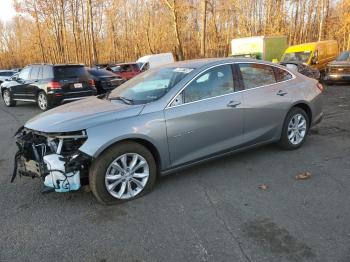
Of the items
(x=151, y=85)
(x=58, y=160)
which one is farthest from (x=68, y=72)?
(x=58, y=160)

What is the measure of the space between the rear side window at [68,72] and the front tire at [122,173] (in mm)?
8470

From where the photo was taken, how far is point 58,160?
12.6 feet

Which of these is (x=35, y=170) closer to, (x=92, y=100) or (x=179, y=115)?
(x=92, y=100)

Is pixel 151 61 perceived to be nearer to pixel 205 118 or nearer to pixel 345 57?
pixel 345 57

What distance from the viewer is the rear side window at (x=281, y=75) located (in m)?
5.47

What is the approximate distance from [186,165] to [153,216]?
0.97 metres

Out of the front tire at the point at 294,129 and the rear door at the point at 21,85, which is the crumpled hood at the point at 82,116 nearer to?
the front tire at the point at 294,129

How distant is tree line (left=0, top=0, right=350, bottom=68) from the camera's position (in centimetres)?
3700

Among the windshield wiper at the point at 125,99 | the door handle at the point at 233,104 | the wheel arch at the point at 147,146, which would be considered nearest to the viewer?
the wheel arch at the point at 147,146

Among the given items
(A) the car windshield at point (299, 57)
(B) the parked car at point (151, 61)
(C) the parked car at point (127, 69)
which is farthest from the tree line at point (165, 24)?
(A) the car windshield at point (299, 57)

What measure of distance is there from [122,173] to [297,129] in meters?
3.18

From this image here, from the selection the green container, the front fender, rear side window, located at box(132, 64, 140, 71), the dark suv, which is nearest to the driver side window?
the front fender

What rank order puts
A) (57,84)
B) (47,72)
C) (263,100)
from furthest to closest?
1. (47,72)
2. (57,84)
3. (263,100)

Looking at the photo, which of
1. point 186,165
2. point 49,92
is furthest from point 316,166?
point 49,92
